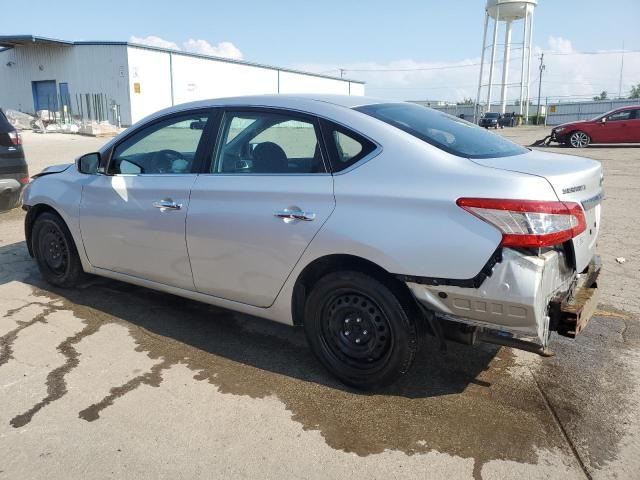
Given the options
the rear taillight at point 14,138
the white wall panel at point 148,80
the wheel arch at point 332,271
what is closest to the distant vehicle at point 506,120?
the white wall panel at point 148,80

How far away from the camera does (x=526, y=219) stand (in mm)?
2516

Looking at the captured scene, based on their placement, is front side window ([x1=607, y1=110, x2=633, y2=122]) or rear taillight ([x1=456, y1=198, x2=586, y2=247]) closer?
rear taillight ([x1=456, y1=198, x2=586, y2=247])

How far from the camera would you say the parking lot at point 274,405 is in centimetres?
256

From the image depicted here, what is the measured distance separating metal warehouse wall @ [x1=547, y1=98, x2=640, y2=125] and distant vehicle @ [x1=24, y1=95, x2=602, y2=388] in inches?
2139

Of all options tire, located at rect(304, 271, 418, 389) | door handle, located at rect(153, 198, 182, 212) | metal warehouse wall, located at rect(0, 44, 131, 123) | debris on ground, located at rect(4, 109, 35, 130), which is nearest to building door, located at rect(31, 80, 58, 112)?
metal warehouse wall, located at rect(0, 44, 131, 123)

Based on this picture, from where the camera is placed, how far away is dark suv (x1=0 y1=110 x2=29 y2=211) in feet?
22.6

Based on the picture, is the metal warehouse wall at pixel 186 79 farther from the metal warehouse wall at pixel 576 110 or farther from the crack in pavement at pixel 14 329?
the metal warehouse wall at pixel 576 110

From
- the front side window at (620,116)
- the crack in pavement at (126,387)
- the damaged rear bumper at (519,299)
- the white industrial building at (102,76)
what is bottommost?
the crack in pavement at (126,387)

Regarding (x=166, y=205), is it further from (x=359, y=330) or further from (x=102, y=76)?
(x=102, y=76)

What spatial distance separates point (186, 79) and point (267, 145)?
36.1 metres

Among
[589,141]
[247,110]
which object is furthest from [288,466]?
[589,141]

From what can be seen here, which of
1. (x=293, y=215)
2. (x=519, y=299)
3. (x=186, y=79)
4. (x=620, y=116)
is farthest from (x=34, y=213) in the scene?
(x=186, y=79)

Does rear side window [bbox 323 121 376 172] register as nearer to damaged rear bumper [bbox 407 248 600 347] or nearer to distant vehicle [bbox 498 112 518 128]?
damaged rear bumper [bbox 407 248 600 347]

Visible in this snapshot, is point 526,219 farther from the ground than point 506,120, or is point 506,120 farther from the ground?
point 506,120
